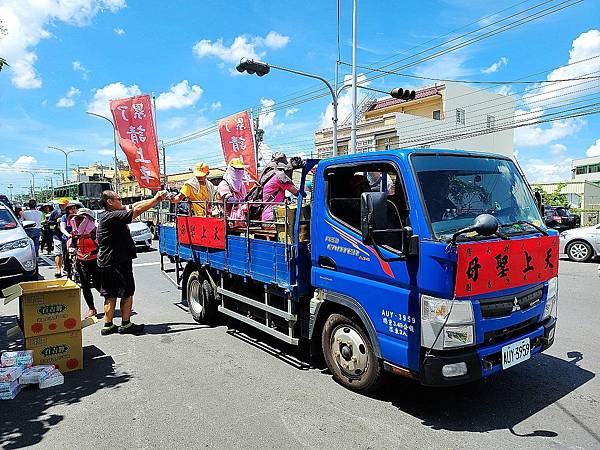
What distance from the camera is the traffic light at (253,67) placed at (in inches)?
484

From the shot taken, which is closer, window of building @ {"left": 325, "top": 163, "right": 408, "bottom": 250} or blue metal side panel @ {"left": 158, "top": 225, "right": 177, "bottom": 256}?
window of building @ {"left": 325, "top": 163, "right": 408, "bottom": 250}

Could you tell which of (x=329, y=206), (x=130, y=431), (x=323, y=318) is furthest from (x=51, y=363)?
(x=329, y=206)

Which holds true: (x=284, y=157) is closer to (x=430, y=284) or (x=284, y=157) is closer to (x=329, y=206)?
(x=329, y=206)

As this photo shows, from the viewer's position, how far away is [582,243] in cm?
1245

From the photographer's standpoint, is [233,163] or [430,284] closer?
[430,284]

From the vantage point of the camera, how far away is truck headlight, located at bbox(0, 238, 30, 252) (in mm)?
8336

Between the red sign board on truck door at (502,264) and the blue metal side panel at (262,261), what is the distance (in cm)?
213

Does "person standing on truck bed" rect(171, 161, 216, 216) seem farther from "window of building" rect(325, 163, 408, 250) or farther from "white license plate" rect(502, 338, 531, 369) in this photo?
"white license plate" rect(502, 338, 531, 369)

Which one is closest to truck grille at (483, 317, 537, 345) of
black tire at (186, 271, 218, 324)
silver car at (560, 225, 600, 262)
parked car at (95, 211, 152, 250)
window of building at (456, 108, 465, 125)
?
black tire at (186, 271, 218, 324)

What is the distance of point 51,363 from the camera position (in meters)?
4.58

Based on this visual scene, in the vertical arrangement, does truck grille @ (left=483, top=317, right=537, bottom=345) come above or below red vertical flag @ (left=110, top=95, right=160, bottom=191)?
below

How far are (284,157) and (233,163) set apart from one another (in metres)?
1.61

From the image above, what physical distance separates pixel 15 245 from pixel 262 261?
6318mm

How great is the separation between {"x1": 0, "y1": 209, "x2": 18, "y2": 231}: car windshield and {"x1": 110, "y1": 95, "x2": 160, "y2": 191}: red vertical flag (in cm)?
295
